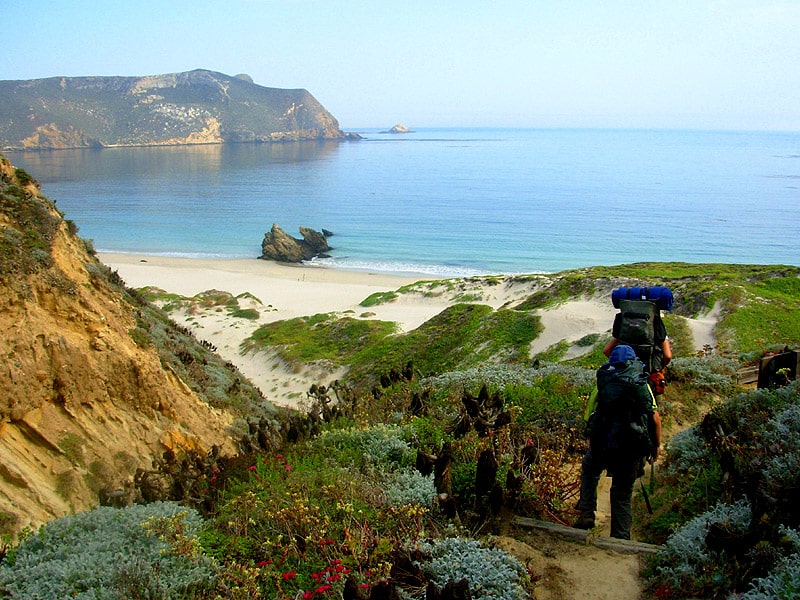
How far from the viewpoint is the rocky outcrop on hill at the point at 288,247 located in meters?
49.4

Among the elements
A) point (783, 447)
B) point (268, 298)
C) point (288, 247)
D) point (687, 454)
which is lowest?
point (268, 298)

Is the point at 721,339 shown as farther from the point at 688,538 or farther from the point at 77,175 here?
the point at 77,175

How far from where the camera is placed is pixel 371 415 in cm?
845

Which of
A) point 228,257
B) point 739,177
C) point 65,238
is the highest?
point 739,177

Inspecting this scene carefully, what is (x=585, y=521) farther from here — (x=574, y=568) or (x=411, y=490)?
(x=411, y=490)

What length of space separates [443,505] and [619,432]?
5.12ft

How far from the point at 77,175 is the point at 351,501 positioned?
366 ft

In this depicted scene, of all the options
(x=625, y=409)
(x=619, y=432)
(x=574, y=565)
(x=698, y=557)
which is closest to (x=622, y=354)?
(x=625, y=409)

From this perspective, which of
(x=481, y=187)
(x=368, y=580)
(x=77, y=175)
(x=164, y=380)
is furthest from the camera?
(x=77, y=175)

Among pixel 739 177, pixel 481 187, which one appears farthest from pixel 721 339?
pixel 739 177

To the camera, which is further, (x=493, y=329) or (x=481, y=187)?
(x=481, y=187)

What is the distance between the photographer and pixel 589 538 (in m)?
4.99

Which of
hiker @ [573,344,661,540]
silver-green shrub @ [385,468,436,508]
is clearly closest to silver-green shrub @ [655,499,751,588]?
hiker @ [573,344,661,540]

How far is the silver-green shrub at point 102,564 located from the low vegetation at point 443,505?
0.02m
